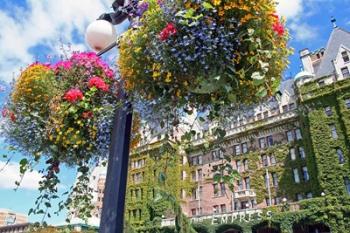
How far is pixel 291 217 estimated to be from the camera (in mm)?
29109

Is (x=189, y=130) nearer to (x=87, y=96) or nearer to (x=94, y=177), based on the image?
(x=87, y=96)

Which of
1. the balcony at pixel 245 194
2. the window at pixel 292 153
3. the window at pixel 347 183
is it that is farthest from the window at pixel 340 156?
the balcony at pixel 245 194

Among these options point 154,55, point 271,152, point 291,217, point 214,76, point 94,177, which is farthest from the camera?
point 271,152

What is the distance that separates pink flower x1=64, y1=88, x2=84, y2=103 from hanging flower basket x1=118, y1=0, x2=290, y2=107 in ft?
1.76

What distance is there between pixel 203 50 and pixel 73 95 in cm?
127

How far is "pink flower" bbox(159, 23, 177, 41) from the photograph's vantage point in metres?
2.19

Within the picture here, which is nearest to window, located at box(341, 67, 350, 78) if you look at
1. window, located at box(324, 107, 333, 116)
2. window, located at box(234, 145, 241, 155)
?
window, located at box(324, 107, 333, 116)

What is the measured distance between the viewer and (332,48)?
37844 millimetres

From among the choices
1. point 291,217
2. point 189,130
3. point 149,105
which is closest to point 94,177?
point 149,105

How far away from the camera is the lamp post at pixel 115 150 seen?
95.4 inches

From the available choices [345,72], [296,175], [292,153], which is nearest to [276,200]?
[296,175]

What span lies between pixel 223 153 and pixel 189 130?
29cm

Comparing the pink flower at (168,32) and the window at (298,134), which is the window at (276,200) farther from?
the pink flower at (168,32)

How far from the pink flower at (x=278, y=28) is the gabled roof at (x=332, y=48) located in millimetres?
36399
